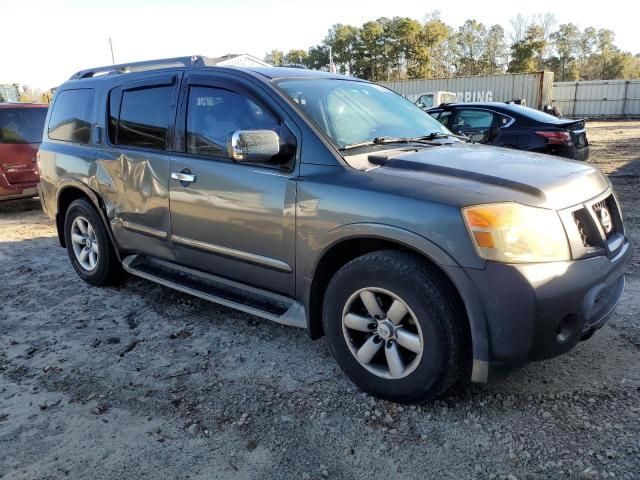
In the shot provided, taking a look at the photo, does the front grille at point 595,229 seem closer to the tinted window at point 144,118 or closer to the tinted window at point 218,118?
the tinted window at point 218,118

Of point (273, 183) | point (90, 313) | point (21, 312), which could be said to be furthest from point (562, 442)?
point (21, 312)

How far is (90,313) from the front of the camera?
4.19 m

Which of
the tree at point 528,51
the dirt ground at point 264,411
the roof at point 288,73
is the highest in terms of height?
the tree at point 528,51

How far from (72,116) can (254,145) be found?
270cm

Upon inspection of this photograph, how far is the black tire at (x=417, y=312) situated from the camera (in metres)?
2.46

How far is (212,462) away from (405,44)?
214ft

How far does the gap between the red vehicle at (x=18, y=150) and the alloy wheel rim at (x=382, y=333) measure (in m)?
6.94

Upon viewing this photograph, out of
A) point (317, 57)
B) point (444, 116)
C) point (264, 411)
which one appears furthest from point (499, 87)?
point (317, 57)

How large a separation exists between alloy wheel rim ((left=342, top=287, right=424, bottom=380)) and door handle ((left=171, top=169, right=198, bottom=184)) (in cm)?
143

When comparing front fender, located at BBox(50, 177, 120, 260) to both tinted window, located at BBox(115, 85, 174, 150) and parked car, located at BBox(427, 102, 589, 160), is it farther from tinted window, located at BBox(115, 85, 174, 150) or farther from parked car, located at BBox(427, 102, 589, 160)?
parked car, located at BBox(427, 102, 589, 160)

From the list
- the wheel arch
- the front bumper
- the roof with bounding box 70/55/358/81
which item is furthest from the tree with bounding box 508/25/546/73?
the front bumper

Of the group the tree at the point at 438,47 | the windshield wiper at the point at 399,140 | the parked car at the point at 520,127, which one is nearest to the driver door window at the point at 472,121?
the parked car at the point at 520,127

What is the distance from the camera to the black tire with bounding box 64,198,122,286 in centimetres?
452

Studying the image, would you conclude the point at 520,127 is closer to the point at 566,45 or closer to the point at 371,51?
the point at 371,51
